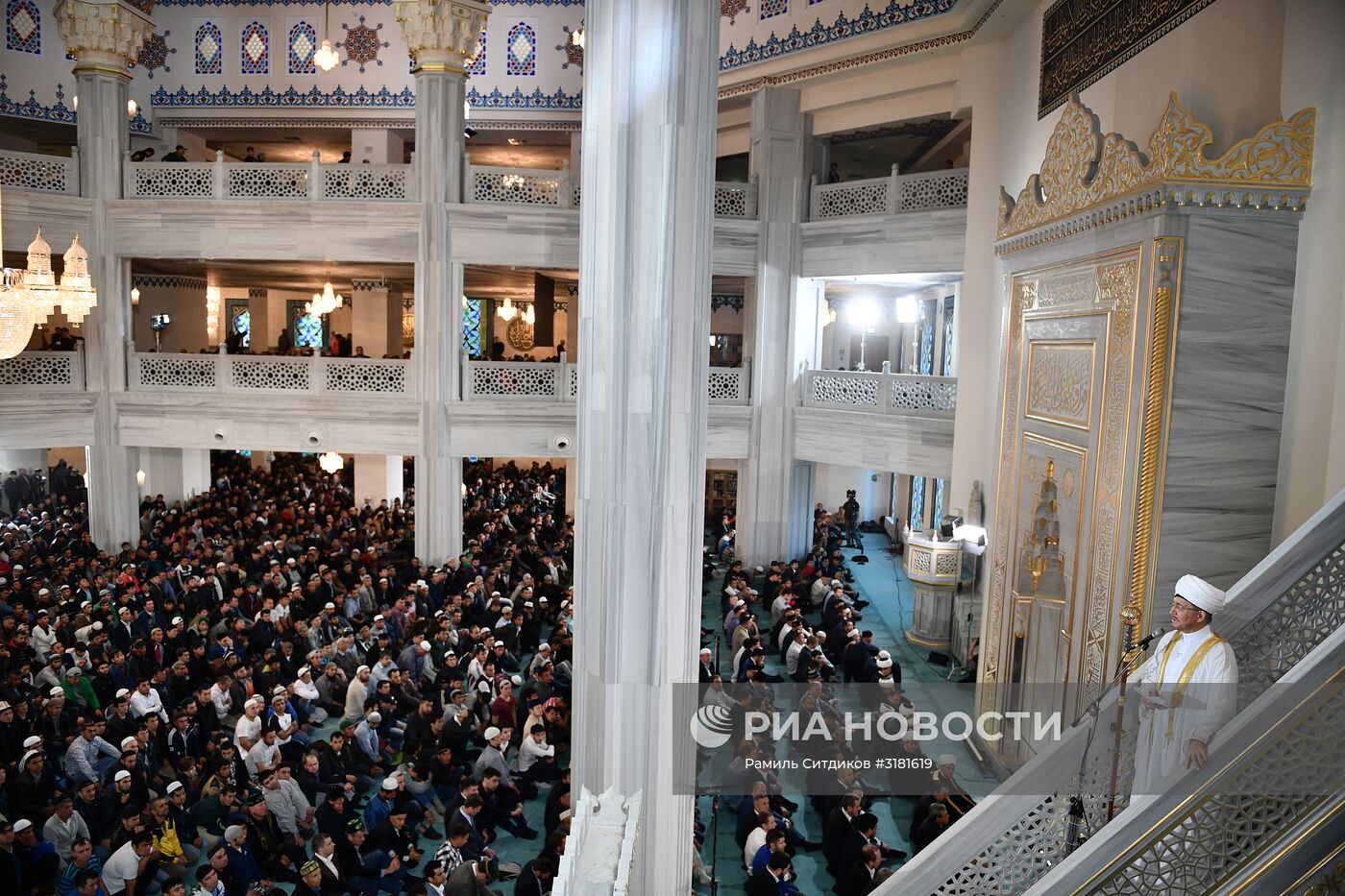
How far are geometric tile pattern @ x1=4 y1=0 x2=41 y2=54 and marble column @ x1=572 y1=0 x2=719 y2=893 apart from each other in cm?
1267

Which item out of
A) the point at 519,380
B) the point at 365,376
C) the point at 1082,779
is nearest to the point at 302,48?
the point at 365,376

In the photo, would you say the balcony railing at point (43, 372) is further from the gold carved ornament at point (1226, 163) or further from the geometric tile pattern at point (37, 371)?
the gold carved ornament at point (1226, 163)

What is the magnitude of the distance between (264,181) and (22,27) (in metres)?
5.03

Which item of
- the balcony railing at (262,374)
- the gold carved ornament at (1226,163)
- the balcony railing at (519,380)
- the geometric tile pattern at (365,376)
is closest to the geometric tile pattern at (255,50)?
the balcony railing at (262,374)

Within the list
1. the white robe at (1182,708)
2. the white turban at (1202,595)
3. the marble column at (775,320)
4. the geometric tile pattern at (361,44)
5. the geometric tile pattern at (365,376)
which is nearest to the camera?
the white robe at (1182,708)

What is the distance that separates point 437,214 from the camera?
10961mm

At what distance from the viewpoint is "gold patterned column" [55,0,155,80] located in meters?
11.0

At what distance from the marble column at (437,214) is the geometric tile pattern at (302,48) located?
298cm

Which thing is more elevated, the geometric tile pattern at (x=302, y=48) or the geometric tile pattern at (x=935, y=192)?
the geometric tile pattern at (x=302, y=48)

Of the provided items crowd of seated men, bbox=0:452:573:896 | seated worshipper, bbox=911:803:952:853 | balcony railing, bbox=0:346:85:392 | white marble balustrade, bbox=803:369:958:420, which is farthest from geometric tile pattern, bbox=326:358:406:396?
seated worshipper, bbox=911:803:952:853

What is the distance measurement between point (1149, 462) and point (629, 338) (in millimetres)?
2577

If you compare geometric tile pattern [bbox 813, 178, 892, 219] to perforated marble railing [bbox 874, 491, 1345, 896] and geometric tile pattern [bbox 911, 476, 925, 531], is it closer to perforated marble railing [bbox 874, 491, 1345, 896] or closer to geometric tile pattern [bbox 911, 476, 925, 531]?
geometric tile pattern [bbox 911, 476, 925, 531]

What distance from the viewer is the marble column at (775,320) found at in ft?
38.0

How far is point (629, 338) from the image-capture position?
4051 mm
